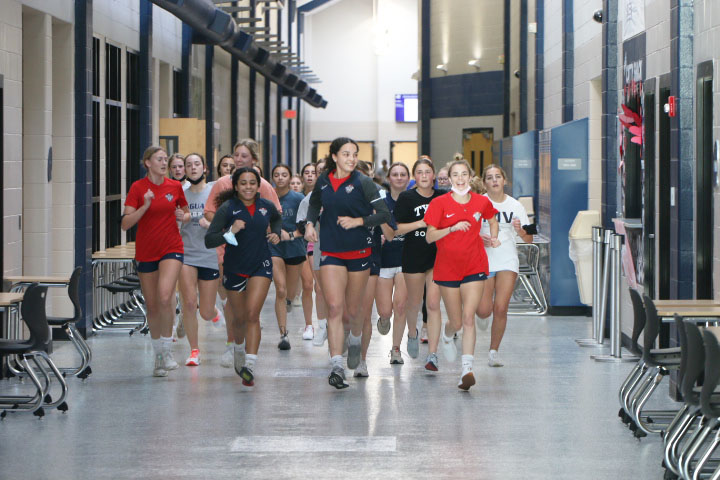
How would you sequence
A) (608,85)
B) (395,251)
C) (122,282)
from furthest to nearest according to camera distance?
(122,282) < (608,85) < (395,251)

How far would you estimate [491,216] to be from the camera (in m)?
8.04

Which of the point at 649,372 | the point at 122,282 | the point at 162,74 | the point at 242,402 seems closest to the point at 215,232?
the point at 242,402

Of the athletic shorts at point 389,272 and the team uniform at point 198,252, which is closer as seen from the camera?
the team uniform at point 198,252

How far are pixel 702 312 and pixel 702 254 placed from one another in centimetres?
120

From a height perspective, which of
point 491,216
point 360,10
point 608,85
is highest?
point 360,10

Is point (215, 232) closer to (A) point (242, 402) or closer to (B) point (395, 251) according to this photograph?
(A) point (242, 402)

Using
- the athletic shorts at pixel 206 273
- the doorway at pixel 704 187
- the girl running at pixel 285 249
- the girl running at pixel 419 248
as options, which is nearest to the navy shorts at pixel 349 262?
the girl running at pixel 419 248

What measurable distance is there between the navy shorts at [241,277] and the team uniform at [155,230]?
2.37 ft

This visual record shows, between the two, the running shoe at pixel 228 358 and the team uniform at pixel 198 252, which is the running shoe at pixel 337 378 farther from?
the team uniform at pixel 198 252

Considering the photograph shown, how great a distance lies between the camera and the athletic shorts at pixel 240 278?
25.5 ft

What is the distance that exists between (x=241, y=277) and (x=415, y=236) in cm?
143

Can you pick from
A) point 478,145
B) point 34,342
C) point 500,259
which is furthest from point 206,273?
point 478,145

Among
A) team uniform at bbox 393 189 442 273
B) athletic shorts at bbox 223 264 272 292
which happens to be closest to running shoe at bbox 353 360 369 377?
team uniform at bbox 393 189 442 273

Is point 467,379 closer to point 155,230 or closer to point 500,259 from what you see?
point 500,259
